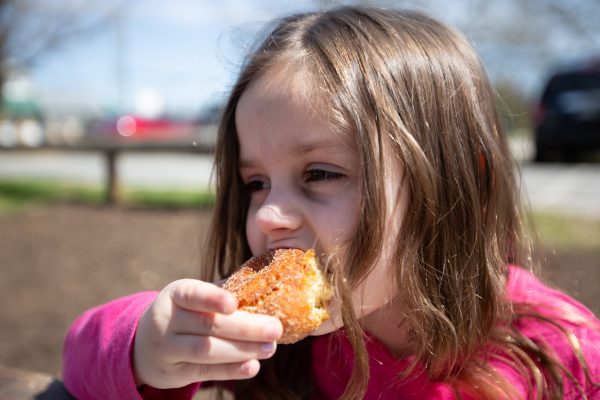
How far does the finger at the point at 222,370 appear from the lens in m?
1.13

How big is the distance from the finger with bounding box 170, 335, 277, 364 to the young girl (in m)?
0.09

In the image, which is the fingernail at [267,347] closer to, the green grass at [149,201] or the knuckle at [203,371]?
the knuckle at [203,371]

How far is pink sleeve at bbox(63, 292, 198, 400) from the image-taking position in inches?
52.2

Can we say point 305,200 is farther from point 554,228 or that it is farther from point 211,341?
point 554,228

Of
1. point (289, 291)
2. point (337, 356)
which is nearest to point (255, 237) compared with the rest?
point (289, 291)

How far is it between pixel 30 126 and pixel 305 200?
28.7 meters

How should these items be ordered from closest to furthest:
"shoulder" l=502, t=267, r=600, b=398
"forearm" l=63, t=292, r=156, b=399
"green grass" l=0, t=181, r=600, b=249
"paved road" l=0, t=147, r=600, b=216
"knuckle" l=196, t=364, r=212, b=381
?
1. "knuckle" l=196, t=364, r=212, b=381
2. "forearm" l=63, t=292, r=156, b=399
3. "shoulder" l=502, t=267, r=600, b=398
4. "green grass" l=0, t=181, r=600, b=249
5. "paved road" l=0, t=147, r=600, b=216

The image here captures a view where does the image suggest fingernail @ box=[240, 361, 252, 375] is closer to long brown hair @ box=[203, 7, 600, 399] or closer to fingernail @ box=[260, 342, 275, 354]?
fingernail @ box=[260, 342, 275, 354]

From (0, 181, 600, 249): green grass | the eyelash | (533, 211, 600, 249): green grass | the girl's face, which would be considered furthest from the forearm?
(0, 181, 600, 249): green grass

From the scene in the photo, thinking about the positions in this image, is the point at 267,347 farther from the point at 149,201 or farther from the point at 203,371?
the point at 149,201

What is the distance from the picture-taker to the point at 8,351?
3.60m

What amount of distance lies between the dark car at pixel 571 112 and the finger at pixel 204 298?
1234cm

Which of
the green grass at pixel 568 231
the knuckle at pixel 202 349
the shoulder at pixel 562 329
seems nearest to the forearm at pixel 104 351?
the knuckle at pixel 202 349

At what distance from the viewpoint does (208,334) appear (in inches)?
43.8
